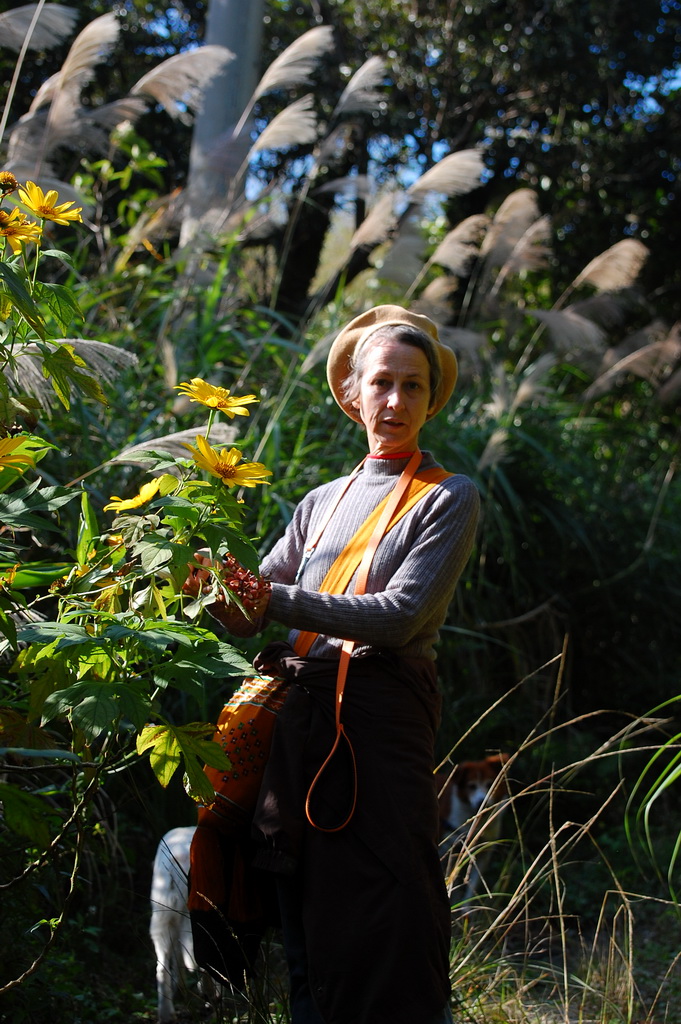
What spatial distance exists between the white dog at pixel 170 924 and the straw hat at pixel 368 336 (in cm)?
124

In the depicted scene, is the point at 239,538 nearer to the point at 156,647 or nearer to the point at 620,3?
the point at 156,647

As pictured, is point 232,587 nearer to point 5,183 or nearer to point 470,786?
point 5,183

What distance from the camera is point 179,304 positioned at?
4.64 m

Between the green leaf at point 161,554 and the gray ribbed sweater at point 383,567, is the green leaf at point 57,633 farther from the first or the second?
the gray ribbed sweater at point 383,567

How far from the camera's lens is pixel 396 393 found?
2244 millimetres

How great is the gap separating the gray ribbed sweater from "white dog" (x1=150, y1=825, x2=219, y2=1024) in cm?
89

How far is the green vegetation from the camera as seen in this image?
1.78m

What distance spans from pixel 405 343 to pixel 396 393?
13 cm

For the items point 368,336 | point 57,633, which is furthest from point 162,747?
point 368,336

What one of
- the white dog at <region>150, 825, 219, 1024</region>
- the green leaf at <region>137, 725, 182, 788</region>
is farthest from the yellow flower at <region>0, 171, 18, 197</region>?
the white dog at <region>150, 825, 219, 1024</region>

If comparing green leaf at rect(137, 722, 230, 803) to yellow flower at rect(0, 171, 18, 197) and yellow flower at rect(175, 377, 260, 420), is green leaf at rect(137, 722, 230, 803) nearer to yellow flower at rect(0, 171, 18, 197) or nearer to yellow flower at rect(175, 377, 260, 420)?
yellow flower at rect(175, 377, 260, 420)

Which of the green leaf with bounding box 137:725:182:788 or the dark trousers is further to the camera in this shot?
the dark trousers

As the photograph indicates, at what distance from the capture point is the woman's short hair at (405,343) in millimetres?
2303

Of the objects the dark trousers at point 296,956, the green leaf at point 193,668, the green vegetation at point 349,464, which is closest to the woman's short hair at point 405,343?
the green vegetation at point 349,464
